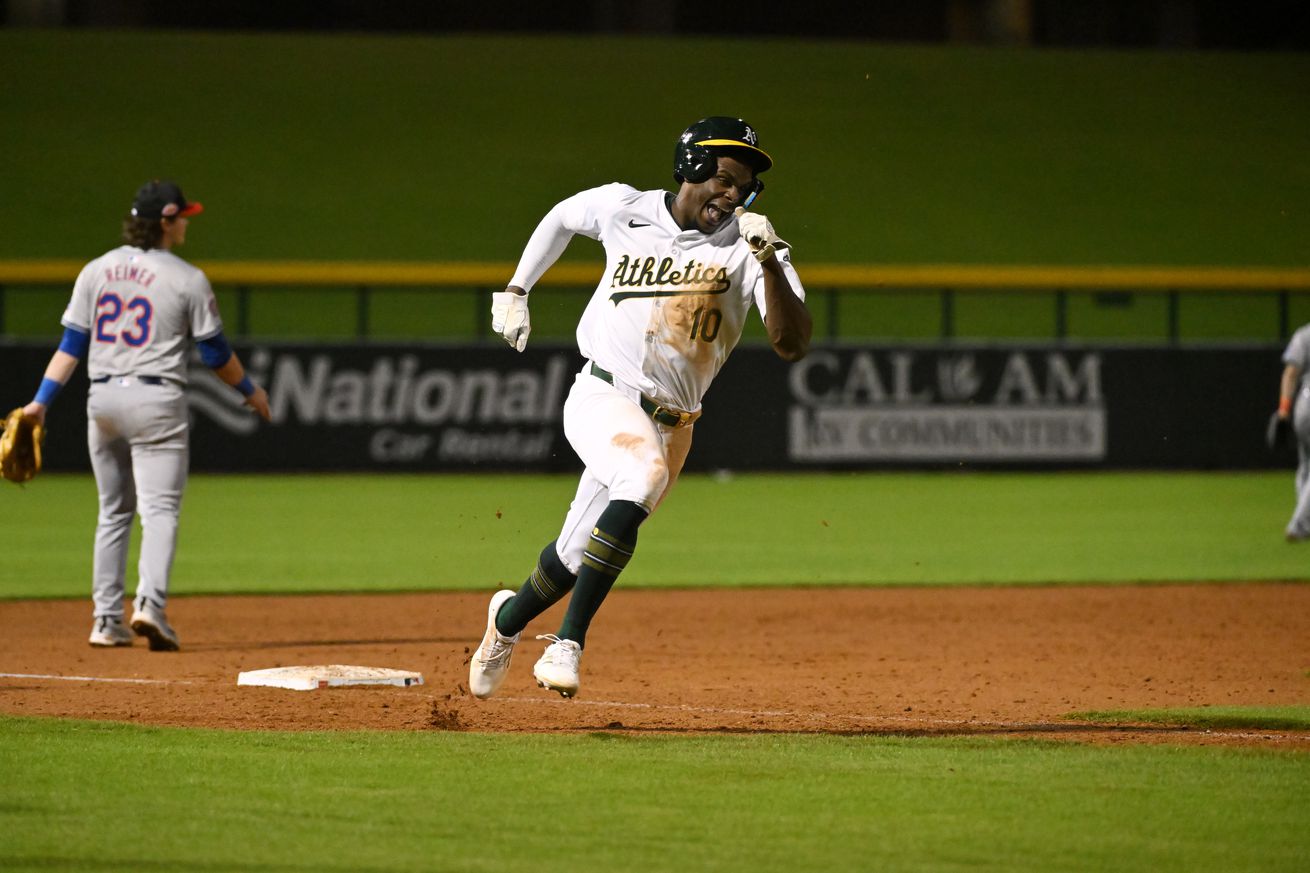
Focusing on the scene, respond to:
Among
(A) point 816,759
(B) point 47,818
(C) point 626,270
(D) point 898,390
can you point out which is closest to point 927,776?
(A) point 816,759

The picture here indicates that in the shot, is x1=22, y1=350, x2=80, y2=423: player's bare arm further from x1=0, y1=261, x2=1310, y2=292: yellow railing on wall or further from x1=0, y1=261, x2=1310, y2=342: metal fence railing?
x1=0, y1=261, x2=1310, y2=292: yellow railing on wall

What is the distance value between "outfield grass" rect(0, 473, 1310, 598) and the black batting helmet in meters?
6.27

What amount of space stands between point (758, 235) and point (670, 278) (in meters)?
0.66

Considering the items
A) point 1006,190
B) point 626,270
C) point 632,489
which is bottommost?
point 632,489

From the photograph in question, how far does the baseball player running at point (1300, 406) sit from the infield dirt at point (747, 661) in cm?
232

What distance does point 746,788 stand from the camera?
541 cm

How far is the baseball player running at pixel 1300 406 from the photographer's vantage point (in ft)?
47.1

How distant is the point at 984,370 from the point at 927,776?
16.3 metres

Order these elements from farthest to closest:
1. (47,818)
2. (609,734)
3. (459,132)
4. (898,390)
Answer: (459,132), (898,390), (609,734), (47,818)

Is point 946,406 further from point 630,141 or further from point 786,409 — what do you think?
point 630,141

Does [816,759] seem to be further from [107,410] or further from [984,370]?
[984,370]

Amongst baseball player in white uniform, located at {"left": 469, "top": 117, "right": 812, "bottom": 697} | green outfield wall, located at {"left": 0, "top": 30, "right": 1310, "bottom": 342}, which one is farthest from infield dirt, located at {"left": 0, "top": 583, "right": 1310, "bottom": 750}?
green outfield wall, located at {"left": 0, "top": 30, "right": 1310, "bottom": 342}

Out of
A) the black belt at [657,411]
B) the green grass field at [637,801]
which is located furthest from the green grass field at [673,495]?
the black belt at [657,411]

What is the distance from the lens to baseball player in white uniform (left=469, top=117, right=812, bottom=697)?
6273 millimetres
